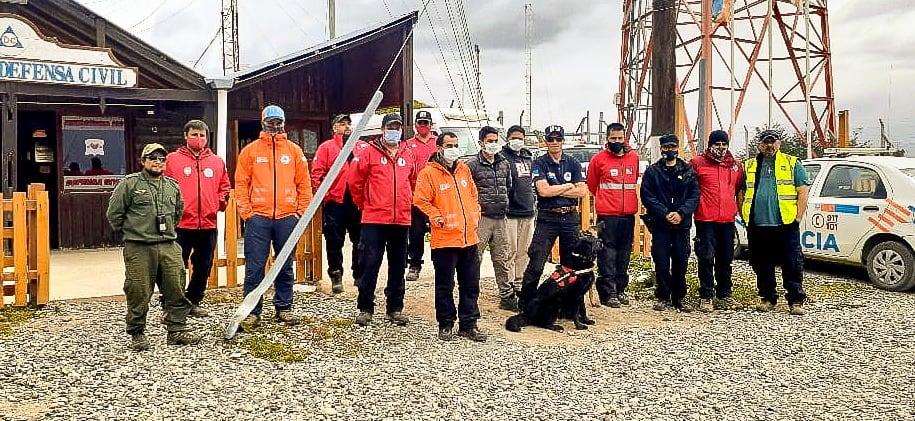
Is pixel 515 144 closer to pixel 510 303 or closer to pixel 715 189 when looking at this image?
pixel 510 303

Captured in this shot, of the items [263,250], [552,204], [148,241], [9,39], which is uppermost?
[9,39]

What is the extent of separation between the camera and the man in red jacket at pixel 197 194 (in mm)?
6426

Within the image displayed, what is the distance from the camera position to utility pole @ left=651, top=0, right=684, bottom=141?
23.9 feet

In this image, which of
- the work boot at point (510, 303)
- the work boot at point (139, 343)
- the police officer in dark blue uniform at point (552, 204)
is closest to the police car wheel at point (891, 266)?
the police officer in dark blue uniform at point (552, 204)

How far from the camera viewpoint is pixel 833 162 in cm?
909

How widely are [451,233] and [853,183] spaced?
5.37m

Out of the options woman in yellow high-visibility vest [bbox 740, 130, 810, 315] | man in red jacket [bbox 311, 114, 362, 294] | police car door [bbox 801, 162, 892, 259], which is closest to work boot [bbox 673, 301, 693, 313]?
woman in yellow high-visibility vest [bbox 740, 130, 810, 315]

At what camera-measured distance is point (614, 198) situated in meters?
7.46

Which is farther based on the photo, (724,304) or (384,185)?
(724,304)

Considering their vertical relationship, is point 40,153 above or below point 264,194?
above

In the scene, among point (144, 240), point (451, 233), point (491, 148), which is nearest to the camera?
point (144, 240)

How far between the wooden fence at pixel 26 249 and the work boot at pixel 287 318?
2235mm

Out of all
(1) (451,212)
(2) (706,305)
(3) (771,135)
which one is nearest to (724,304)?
(2) (706,305)

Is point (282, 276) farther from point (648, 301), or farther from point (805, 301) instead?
point (805, 301)
